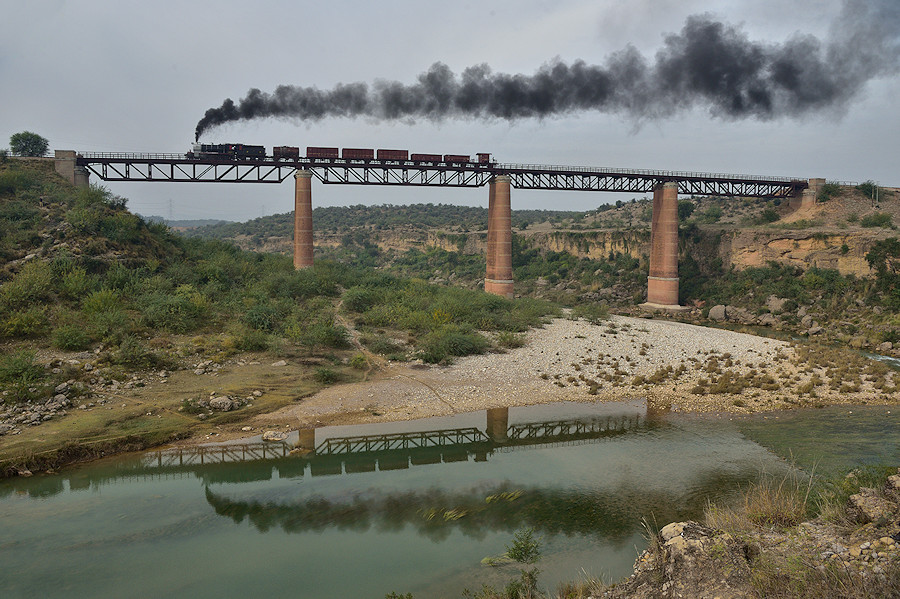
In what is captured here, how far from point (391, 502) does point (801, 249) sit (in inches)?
1594

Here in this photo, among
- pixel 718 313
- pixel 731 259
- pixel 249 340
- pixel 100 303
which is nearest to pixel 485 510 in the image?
pixel 249 340

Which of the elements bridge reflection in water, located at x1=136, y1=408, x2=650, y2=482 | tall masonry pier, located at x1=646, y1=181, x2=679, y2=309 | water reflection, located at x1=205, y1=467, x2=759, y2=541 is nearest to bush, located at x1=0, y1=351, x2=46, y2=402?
bridge reflection in water, located at x1=136, y1=408, x2=650, y2=482

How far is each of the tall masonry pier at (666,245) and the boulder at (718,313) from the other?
9.33 ft

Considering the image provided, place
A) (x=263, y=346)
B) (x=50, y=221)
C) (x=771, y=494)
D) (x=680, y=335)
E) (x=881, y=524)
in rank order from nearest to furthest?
(x=881, y=524)
(x=771, y=494)
(x=263, y=346)
(x=50, y=221)
(x=680, y=335)

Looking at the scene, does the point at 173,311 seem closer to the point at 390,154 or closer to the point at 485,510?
the point at 485,510

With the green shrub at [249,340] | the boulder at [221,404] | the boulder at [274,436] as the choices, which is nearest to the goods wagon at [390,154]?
the green shrub at [249,340]

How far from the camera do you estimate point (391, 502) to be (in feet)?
38.7

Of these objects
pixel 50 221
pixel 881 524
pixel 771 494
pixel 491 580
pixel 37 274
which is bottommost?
pixel 491 580

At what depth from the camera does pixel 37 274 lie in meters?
22.0

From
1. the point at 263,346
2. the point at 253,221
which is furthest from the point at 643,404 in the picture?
the point at 253,221

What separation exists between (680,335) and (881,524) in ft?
76.5

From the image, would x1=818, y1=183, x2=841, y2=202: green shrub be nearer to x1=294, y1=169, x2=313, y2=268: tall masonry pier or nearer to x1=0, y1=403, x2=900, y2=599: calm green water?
x1=0, y1=403, x2=900, y2=599: calm green water

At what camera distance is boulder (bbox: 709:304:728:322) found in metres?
39.4

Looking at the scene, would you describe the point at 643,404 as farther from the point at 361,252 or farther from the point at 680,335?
the point at 361,252
